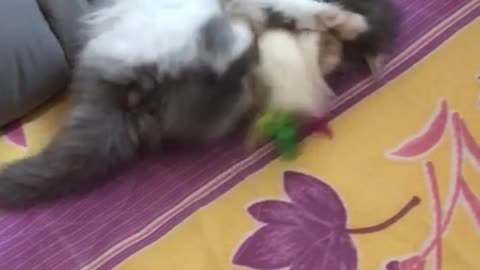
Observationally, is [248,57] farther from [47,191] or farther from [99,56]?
[47,191]

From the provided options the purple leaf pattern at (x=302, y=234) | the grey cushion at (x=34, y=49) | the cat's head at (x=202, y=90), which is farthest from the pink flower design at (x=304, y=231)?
the grey cushion at (x=34, y=49)

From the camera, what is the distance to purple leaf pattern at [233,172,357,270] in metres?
1.00

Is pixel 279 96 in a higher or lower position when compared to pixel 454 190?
higher

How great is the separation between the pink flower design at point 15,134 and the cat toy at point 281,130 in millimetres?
292

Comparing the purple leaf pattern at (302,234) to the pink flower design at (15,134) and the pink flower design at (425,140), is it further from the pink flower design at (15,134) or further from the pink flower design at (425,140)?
the pink flower design at (15,134)

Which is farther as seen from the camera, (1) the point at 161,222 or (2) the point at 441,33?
(2) the point at 441,33

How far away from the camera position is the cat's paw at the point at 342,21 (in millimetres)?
1083

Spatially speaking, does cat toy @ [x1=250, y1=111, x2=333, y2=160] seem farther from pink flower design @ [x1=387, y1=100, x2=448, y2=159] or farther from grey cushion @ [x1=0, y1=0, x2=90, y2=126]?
grey cushion @ [x1=0, y1=0, x2=90, y2=126]

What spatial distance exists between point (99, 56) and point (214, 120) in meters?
0.16

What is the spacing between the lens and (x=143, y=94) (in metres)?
1.03

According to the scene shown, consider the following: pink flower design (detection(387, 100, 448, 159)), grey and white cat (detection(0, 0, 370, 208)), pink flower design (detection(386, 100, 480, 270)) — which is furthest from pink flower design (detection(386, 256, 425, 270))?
grey and white cat (detection(0, 0, 370, 208))

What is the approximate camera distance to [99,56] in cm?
104

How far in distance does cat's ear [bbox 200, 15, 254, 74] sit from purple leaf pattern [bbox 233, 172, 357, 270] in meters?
0.17

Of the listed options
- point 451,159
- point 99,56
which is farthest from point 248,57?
point 451,159
